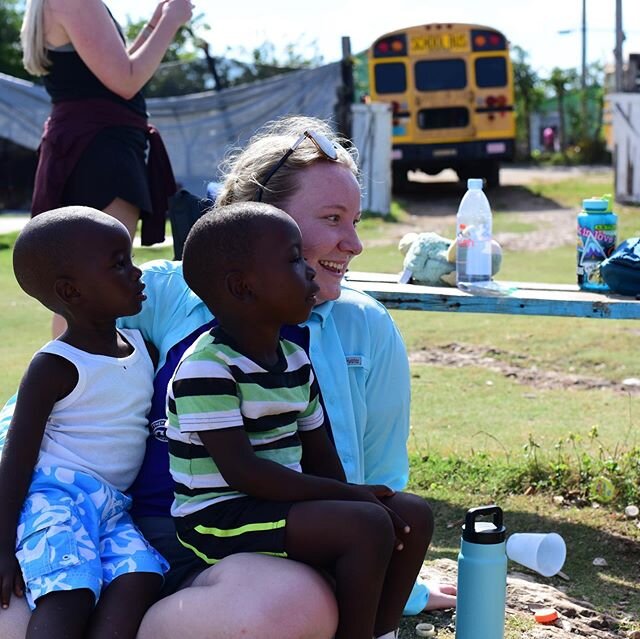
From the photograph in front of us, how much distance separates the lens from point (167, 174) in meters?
4.62

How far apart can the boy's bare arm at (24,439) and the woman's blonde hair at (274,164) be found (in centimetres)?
66

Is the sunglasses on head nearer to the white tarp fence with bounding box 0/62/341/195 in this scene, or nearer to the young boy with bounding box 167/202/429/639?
the young boy with bounding box 167/202/429/639

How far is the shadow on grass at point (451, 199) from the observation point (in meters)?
16.2

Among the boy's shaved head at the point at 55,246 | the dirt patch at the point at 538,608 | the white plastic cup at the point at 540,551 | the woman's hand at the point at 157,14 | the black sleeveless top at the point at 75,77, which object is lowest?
the dirt patch at the point at 538,608

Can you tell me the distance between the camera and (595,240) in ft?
13.8

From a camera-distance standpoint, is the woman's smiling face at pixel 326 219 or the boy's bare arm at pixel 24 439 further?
the woman's smiling face at pixel 326 219

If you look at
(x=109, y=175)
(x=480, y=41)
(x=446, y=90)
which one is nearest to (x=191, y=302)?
(x=109, y=175)

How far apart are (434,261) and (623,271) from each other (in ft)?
2.60

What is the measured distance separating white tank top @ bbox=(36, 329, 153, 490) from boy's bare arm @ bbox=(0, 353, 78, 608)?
0.03 metres

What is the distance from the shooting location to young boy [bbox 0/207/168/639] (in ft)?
7.57

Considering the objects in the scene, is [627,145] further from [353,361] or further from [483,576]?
[483,576]

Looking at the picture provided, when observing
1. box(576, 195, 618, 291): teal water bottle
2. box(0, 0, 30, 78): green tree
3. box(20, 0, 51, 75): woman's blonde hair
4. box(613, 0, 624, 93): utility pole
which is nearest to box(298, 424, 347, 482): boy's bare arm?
box(576, 195, 618, 291): teal water bottle

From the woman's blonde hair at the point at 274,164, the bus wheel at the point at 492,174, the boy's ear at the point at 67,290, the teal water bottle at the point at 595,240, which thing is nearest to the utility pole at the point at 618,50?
the bus wheel at the point at 492,174

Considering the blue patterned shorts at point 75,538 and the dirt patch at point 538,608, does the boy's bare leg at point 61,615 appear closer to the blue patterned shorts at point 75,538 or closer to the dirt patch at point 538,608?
the blue patterned shorts at point 75,538
